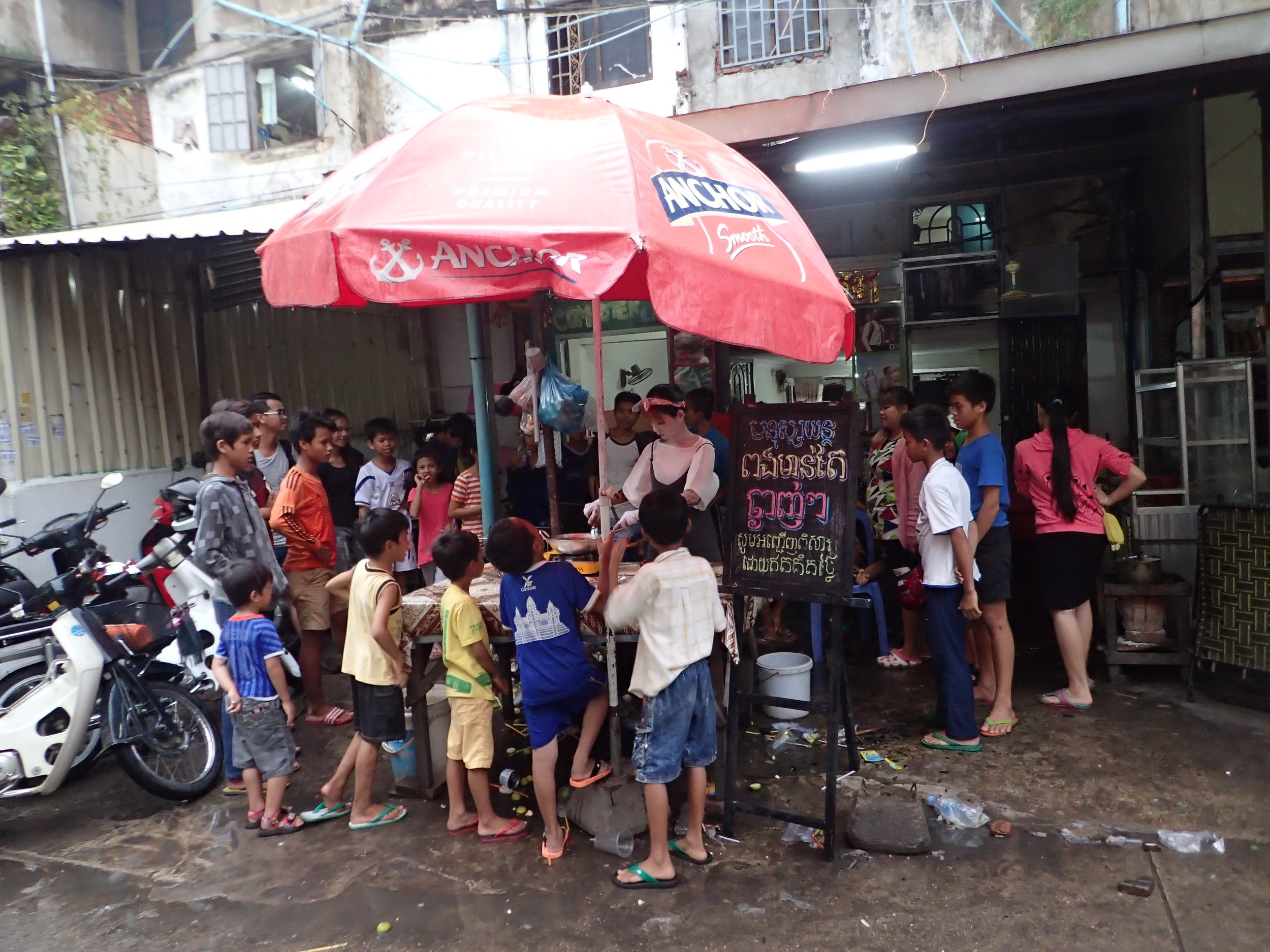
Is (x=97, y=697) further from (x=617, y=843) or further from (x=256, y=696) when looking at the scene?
(x=617, y=843)

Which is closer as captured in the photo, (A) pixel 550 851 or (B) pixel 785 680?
(A) pixel 550 851

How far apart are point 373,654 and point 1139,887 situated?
3.39 meters

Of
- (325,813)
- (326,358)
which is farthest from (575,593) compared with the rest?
(326,358)

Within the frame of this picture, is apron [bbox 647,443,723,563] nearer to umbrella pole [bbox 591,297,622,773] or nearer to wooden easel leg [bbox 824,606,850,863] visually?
umbrella pole [bbox 591,297,622,773]

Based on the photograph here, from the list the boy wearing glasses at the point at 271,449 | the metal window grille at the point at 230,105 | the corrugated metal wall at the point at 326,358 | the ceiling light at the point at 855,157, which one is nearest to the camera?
the boy wearing glasses at the point at 271,449

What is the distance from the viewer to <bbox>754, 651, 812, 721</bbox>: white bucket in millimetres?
5125

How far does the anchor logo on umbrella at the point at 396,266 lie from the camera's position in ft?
10.3

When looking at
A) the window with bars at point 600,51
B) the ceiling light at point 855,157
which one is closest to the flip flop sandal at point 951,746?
the ceiling light at point 855,157

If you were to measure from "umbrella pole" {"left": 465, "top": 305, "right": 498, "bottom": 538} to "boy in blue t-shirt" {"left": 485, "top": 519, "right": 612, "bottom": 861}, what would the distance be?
1122mm

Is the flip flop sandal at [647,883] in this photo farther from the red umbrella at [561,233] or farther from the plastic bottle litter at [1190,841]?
the plastic bottle litter at [1190,841]

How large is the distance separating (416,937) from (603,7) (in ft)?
39.3

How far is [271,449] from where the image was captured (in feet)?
21.1

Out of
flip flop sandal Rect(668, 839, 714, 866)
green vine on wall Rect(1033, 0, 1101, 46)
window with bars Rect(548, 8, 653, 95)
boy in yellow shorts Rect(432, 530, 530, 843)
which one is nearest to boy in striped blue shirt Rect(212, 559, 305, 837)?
boy in yellow shorts Rect(432, 530, 530, 843)

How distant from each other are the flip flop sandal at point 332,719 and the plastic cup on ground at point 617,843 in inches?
93.9
